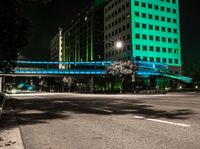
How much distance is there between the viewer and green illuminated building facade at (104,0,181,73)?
314 feet

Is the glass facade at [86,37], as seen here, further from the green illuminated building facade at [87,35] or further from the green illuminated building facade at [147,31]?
the green illuminated building facade at [147,31]

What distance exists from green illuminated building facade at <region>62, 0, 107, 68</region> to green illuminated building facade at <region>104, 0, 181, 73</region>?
15531 mm

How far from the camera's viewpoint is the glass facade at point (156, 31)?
315ft

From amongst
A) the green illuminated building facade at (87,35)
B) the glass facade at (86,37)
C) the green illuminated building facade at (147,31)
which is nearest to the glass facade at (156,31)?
the green illuminated building facade at (147,31)

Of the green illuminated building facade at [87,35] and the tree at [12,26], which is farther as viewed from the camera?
the green illuminated building facade at [87,35]

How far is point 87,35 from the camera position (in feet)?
441

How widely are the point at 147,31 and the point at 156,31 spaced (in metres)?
4.08

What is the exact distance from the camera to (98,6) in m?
125

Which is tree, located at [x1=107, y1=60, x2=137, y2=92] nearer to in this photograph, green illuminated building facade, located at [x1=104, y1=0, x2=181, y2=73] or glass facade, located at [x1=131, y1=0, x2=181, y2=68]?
green illuminated building facade, located at [x1=104, y1=0, x2=181, y2=73]

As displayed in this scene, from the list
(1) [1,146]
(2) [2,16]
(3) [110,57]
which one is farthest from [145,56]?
(1) [1,146]

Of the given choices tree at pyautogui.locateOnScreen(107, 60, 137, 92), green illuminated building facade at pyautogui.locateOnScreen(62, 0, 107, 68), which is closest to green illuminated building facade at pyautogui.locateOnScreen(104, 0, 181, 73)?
green illuminated building facade at pyautogui.locateOnScreen(62, 0, 107, 68)

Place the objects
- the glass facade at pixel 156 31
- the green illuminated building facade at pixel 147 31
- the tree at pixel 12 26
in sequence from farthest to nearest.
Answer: the glass facade at pixel 156 31
the green illuminated building facade at pixel 147 31
the tree at pixel 12 26

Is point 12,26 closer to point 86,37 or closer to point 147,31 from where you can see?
point 147,31

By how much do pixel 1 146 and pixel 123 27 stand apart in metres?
96.7
